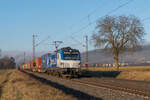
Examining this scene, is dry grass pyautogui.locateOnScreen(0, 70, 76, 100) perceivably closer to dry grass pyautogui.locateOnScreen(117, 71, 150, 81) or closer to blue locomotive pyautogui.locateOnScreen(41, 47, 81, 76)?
blue locomotive pyautogui.locateOnScreen(41, 47, 81, 76)

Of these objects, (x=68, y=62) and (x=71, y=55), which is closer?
(x=68, y=62)

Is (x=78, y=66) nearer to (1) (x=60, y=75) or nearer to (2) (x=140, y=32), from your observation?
(1) (x=60, y=75)

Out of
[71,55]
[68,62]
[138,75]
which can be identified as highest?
[71,55]

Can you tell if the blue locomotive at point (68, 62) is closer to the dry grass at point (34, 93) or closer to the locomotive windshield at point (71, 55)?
the locomotive windshield at point (71, 55)

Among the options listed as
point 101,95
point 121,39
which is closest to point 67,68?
point 101,95

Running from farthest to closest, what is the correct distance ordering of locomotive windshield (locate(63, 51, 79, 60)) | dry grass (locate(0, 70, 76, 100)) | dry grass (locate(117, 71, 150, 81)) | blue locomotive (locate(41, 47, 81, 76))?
locomotive windshield (locate(63, 51, 79, 60)) → blue locomotive (locate(41, 47, 81, 76)) → dry grass (locate(117, 71, 150, 81)) → dry grass (locate(0, 70, 76, 100))

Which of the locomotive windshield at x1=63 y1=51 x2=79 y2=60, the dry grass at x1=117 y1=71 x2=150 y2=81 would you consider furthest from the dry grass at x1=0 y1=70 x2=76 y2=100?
the dry grass at x1=117 y1=71 x2=150 y2=81

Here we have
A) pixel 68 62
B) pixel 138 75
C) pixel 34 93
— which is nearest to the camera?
pixel 34 93

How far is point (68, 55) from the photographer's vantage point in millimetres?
27922

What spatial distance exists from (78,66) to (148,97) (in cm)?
1653

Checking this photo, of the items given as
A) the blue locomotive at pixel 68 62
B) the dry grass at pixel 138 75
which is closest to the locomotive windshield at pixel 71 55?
the blue locomotive at pixel 68 62

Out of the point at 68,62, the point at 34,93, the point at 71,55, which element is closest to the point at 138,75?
the point at 71,55

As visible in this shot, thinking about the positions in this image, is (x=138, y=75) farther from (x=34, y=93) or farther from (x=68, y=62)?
(x=34, y=93)

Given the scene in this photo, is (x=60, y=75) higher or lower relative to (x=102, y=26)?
lower
